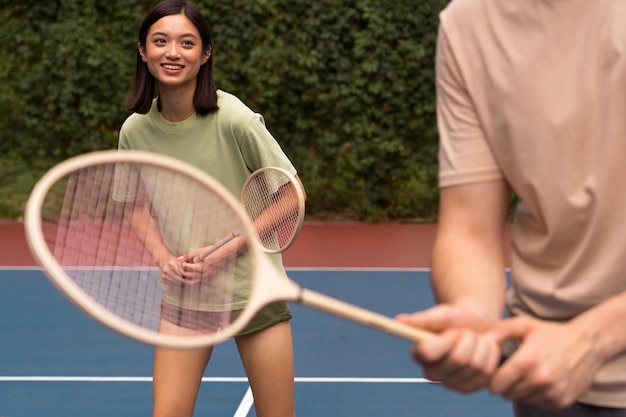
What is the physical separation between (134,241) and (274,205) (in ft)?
1.69

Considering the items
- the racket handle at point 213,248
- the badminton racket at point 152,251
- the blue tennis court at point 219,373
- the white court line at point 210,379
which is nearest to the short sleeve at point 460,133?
the badminton racket at point 152,251

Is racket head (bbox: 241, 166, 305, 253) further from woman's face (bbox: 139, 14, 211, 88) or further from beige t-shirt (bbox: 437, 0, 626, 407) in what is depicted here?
beige t-shirt (bbox: 437, 0, 626, 407)

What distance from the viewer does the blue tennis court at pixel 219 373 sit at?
4.91 m

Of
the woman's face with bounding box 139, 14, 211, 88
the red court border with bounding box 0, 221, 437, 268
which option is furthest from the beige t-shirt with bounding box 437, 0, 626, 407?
the red court border with bounding box 0, 221, 437, 268

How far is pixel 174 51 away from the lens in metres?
3.32

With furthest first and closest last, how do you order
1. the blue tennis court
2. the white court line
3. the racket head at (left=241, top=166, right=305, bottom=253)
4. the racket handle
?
the white court line, the blue tennis court, the racket head at (left=241, top=166, right=305, bottom=253), the racket handle

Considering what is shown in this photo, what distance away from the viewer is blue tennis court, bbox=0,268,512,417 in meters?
4.91

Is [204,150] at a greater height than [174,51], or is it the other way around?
[174,51]

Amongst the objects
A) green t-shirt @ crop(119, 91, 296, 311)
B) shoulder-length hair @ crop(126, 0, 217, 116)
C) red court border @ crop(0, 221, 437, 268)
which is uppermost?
shoulder-length hair @ crop(126, 0, 217, 116)

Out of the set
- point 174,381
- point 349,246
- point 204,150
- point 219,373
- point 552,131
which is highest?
point 552,131

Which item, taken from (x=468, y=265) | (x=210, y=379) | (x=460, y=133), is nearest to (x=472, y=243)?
(x=468, y=265)

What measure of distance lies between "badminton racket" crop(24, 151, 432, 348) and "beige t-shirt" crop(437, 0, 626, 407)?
1.07 ft

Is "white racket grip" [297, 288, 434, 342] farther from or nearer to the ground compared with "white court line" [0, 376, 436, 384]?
farther from the ground

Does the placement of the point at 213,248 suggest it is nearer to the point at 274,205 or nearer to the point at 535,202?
the point at 274,205
